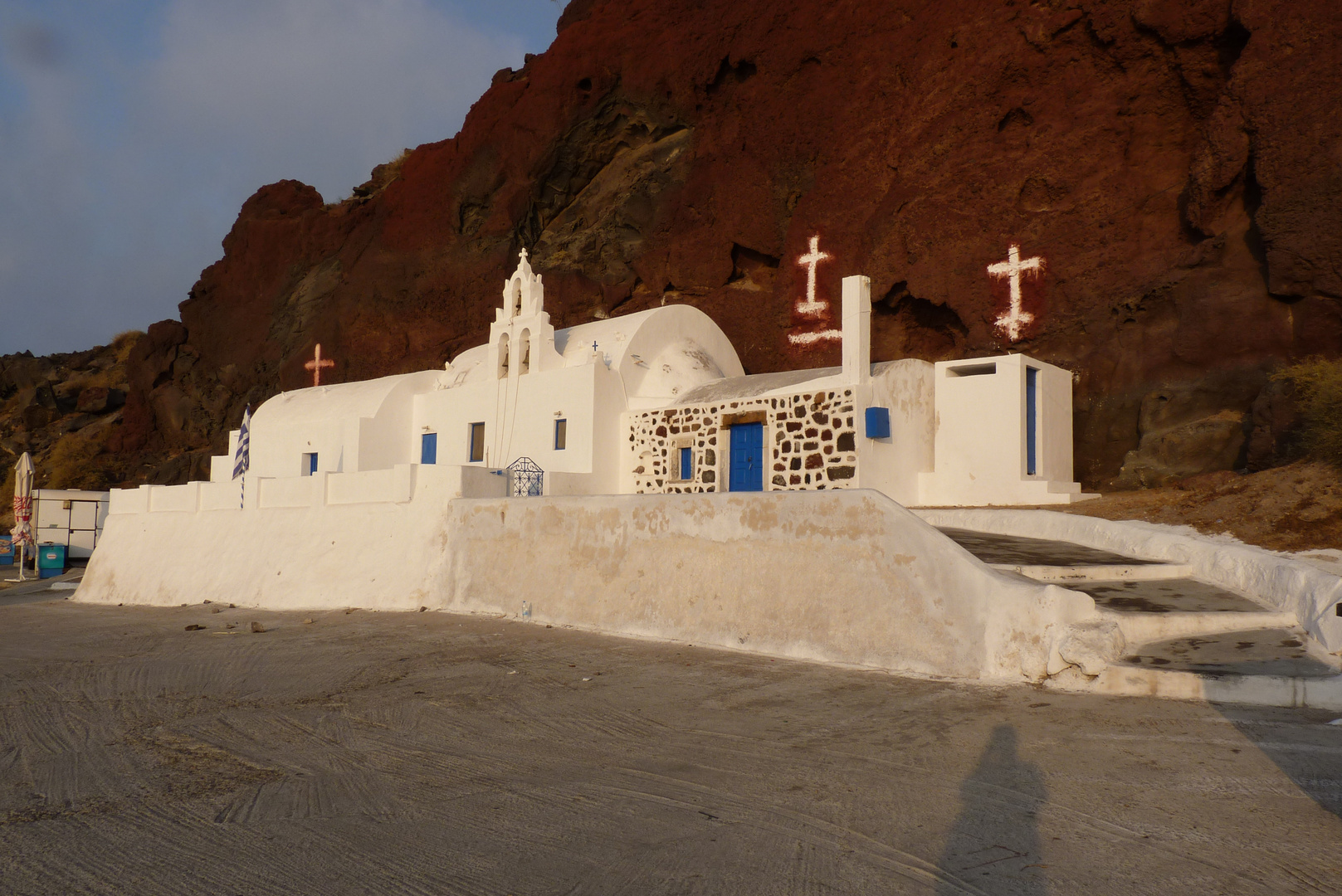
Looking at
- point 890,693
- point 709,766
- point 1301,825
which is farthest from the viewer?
point 890,693

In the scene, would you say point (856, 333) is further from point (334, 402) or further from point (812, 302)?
point (334, 402)

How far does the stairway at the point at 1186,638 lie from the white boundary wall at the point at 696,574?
1.84 feet

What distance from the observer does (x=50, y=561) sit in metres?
26.0

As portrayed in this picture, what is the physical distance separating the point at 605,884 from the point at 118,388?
4994 centimetres

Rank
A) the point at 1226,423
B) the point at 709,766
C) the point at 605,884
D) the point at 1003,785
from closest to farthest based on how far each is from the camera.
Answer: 1. the point at 605,884
2. the point at 1003,785
3. the point at 709,766
4. the point at 1226,423

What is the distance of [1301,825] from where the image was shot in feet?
12.3

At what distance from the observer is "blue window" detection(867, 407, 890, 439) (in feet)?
49.5

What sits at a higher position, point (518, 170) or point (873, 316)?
point (518, 170)

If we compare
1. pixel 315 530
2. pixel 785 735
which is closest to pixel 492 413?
pixel 315 530

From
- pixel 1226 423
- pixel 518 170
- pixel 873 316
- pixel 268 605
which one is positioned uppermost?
pixel 518 170

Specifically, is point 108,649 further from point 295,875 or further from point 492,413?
point 492,413

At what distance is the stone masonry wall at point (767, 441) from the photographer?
1537cm

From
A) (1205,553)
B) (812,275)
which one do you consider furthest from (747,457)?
(1205,553)

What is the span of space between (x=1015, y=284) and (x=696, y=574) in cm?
1276
